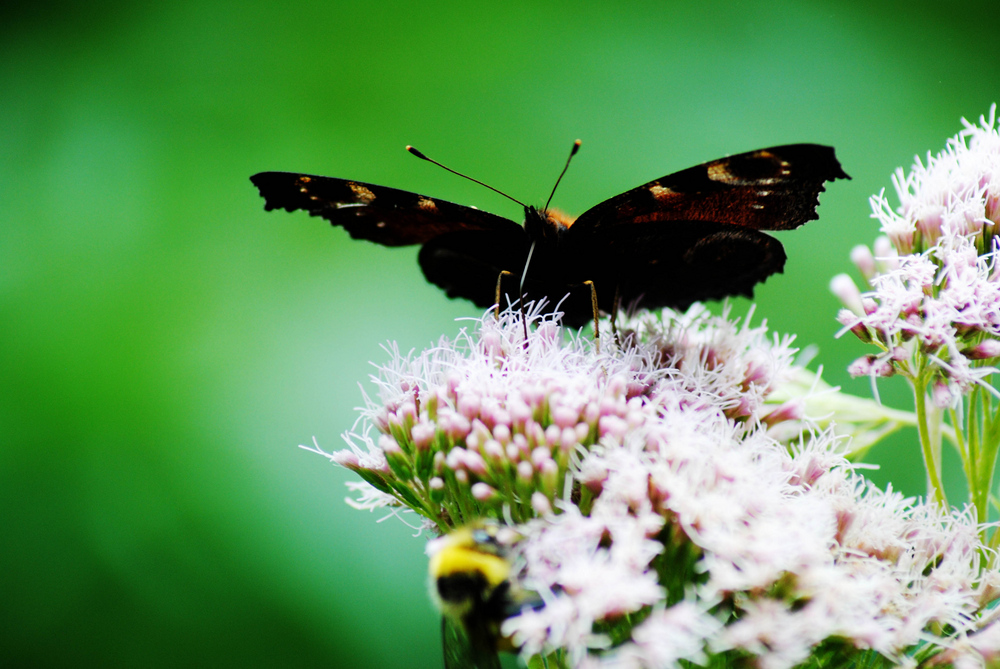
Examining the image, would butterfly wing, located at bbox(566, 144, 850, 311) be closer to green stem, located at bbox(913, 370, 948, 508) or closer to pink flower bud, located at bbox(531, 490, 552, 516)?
green stem, located at bbox(913, 370, 948, 508)

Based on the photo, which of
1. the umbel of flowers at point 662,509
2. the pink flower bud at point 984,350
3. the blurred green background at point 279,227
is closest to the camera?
the umbel of flowers at point 662,509

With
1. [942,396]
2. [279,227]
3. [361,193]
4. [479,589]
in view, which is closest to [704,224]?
[942,396]

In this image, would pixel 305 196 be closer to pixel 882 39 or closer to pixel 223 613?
pixel 223 613

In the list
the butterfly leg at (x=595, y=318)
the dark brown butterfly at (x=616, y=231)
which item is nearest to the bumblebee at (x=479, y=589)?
the butterfly leg at (x=595, y=318)

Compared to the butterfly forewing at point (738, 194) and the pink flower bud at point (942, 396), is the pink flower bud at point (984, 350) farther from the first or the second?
the butterfly forewing at point (738, 194)

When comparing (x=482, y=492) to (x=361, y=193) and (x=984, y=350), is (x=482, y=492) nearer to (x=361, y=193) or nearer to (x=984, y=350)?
(x=361, y=193)

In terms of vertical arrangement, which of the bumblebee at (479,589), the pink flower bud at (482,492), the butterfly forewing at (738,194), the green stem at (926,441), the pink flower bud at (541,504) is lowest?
the bumblebee at (479,589)
